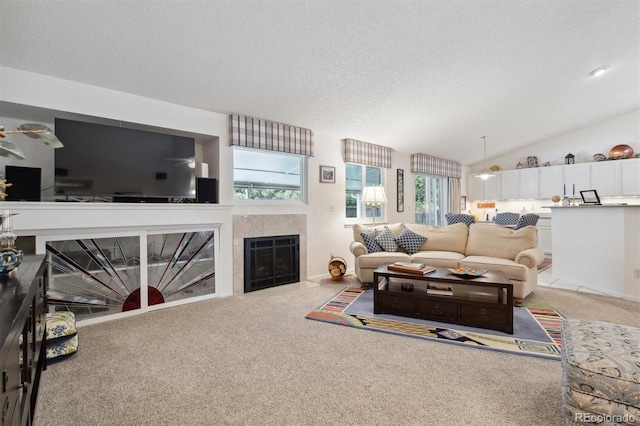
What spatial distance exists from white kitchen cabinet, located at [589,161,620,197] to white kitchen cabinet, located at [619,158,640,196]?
0.23 ft

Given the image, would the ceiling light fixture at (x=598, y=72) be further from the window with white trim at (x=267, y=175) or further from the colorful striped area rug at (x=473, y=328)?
the window with white trim at (x=267, y=175)

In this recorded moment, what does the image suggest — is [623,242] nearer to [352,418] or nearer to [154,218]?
[352,418]

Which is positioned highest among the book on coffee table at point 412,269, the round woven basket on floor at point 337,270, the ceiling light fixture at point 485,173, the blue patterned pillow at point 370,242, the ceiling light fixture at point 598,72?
the ceiling light fixture at point 598,72

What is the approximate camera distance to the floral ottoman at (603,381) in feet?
4.26

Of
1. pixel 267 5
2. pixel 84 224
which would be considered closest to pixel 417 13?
pixel 267 5

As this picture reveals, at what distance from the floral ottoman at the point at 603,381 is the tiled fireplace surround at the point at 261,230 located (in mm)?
3231

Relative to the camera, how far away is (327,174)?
4.86 m

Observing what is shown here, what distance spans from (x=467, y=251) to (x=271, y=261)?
103 inches

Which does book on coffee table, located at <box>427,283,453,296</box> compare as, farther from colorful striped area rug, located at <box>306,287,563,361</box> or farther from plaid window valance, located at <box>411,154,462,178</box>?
plaid window valance, located at <box>411,154,462,178</box>

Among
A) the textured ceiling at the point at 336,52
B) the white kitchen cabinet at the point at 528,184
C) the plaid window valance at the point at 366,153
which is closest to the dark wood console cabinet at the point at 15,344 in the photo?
the textured ceiling at the point at 336,52

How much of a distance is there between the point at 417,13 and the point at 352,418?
9.69ft

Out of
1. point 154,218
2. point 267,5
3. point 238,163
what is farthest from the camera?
point 238,163

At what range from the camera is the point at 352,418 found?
1552 mm

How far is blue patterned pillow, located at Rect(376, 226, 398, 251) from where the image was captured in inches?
168
